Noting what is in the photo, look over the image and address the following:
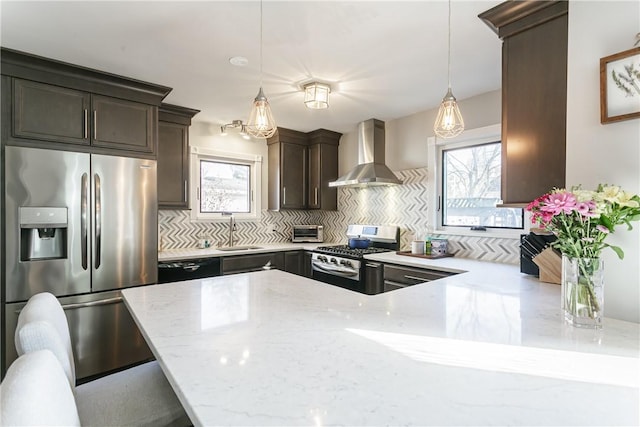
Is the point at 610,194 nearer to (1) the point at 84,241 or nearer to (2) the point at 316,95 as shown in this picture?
(2) the point at 316,95

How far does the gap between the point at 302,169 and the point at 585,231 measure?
351 cm

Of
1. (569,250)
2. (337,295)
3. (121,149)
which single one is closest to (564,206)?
(569,250)

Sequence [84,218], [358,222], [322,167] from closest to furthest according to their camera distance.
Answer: [84,218] → [358,222] → [322,167]

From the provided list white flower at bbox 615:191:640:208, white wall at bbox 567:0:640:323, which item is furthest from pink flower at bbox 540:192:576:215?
white wall at bbox 567:0:640:323

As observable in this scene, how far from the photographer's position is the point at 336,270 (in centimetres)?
336

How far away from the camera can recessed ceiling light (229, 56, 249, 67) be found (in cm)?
224

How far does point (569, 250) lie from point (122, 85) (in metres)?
3.13

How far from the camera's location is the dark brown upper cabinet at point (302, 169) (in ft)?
13.8

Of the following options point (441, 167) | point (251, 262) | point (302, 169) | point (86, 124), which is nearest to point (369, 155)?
point (441, 167)

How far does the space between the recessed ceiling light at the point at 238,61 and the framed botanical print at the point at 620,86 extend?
1.98 meters

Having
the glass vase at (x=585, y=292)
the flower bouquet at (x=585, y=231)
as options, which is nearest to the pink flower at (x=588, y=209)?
the flower bouquet at (x=585, y=231)

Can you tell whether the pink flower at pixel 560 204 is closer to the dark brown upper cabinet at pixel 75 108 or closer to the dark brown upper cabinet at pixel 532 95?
the dark brown upper cabinet at pixel 532 95

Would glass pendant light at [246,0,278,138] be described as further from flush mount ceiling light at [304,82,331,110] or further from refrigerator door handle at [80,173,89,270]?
refrigerator door handle at [80,173,89,270]

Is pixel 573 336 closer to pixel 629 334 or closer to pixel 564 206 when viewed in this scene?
pixel 629 334
